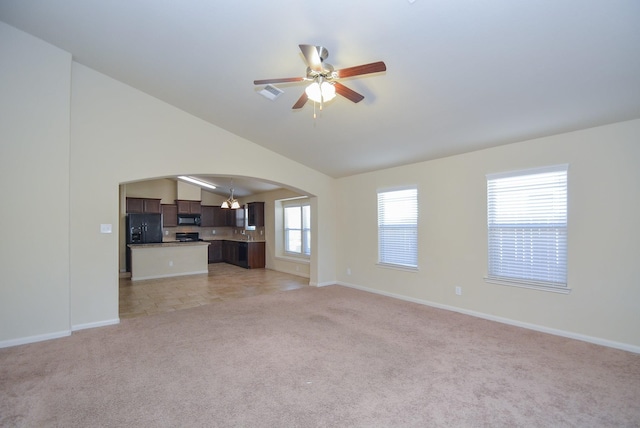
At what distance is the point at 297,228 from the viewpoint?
28.0ft

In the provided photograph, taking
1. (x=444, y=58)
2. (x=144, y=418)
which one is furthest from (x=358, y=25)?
(x=144, y=418)

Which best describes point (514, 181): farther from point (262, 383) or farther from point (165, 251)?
point (165, 251)

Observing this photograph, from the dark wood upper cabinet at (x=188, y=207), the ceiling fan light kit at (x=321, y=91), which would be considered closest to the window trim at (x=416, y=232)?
the ceiling fan light kit at (x=321, y=91)

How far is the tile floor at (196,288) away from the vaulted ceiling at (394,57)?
128 inches

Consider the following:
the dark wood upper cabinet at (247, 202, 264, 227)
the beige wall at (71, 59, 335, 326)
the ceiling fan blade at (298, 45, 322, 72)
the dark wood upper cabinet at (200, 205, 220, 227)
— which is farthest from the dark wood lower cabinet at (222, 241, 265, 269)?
the ceiling fan blade at (298, 45, 322, 72)

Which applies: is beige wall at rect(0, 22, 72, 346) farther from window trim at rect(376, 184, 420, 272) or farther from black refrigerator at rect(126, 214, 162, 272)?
black refrigerator at rect(126, 214, 162, 272)

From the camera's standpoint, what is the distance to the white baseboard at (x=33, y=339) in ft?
11.4

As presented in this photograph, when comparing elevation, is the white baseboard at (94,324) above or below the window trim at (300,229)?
below

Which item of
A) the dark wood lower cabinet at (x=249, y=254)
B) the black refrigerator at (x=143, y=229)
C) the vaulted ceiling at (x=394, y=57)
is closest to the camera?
the vaulted ceiling at (x=394, y=57)

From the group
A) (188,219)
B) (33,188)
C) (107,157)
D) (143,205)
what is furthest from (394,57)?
(188,219)

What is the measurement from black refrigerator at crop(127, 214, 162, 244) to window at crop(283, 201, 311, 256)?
3592mm

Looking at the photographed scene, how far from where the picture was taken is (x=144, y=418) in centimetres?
217

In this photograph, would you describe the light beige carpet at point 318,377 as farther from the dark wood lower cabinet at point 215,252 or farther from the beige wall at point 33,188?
the dark wood lower cabinet at point 215,252

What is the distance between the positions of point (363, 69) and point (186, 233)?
9.56 m
